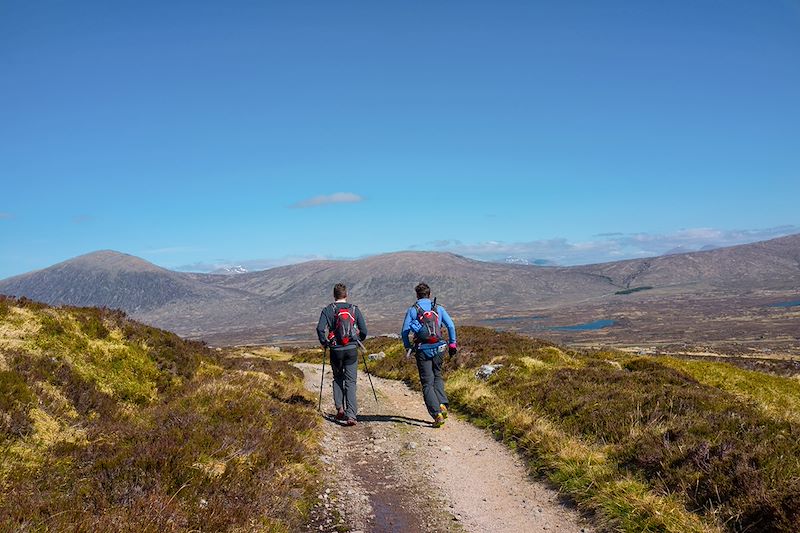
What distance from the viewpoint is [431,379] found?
11.9m

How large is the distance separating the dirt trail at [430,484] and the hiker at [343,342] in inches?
22.7

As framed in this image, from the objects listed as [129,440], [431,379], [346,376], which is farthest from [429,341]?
[129,440]

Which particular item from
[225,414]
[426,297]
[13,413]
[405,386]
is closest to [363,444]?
[225,414]

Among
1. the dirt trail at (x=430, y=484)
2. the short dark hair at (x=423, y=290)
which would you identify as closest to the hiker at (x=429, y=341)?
the short dark hair at (x=423, y=290)

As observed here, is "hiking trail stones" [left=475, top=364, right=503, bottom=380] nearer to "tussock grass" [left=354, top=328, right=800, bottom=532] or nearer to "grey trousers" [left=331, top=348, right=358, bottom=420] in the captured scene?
"tussock grass" [left=354, top=328, right=800, bottom=532]

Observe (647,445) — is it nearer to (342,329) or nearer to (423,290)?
(423,290)

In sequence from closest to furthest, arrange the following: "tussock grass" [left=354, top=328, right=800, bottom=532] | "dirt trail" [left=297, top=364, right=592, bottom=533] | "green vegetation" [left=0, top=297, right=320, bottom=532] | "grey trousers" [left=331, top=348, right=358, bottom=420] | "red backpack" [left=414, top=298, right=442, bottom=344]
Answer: "green vegetation" [left=0, top=297, right=320, bottom=532] → "tussock grass" [left=354, top=328, right=800, bottom=532] → "dirt trail" [left=297, top=364, right=592, bottom=533] → "red backpack" [left=414, top=298, right=442, bottom=344] → "grey trousers" [left=331, top=348, right=358, bottom=420]

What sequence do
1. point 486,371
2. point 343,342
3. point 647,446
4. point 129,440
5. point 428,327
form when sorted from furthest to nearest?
point 486,371 → point 343,342 → point 428,327 → point 647,446 → point 129,440

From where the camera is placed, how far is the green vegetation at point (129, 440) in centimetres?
557

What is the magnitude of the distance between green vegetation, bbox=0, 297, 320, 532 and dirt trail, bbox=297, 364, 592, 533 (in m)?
0.65

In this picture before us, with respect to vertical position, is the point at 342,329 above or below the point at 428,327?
above

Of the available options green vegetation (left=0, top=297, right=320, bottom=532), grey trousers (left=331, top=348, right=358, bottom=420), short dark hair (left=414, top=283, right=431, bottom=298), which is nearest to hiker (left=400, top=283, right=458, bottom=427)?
short dark hair (left=414, top=283, right=431, bottom=298)

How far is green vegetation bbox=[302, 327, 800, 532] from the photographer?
605 centimetres

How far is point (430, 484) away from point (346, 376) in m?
4.49
